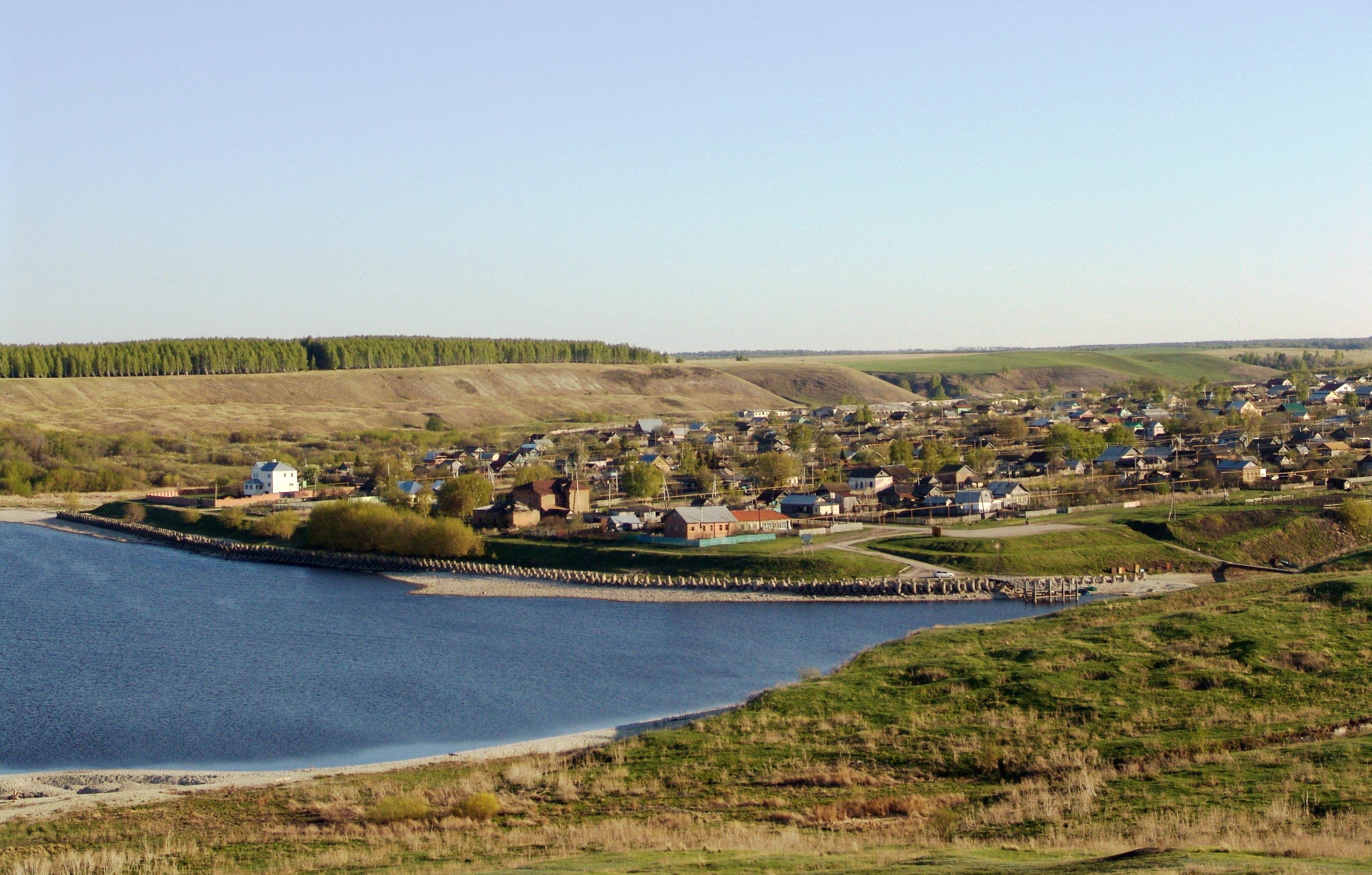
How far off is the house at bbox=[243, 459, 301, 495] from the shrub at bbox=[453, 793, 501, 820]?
50.2 metres

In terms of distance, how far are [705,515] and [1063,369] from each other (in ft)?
405

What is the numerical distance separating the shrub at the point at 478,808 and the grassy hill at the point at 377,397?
77457mm

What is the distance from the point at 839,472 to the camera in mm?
61438

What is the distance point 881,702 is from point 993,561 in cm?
2086

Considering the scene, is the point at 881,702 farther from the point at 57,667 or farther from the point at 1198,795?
the point at 57,667

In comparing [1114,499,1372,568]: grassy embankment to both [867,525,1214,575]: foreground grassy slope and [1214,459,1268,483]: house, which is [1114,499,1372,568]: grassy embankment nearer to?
[867,525,1214,575]: foreground grassy slope

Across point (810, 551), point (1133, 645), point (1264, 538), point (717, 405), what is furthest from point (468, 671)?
point (717, 405)

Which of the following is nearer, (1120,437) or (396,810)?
(396,810)

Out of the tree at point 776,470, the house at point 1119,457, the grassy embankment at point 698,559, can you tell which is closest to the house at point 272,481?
the grassy embankment at point 698,559

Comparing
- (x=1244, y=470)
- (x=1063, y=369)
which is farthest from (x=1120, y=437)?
(x=1063, y=369)

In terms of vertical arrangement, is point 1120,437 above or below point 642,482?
above

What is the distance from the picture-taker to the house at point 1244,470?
187ft

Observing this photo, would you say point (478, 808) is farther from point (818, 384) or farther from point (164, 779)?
point (818, 384)

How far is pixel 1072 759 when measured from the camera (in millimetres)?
17781
